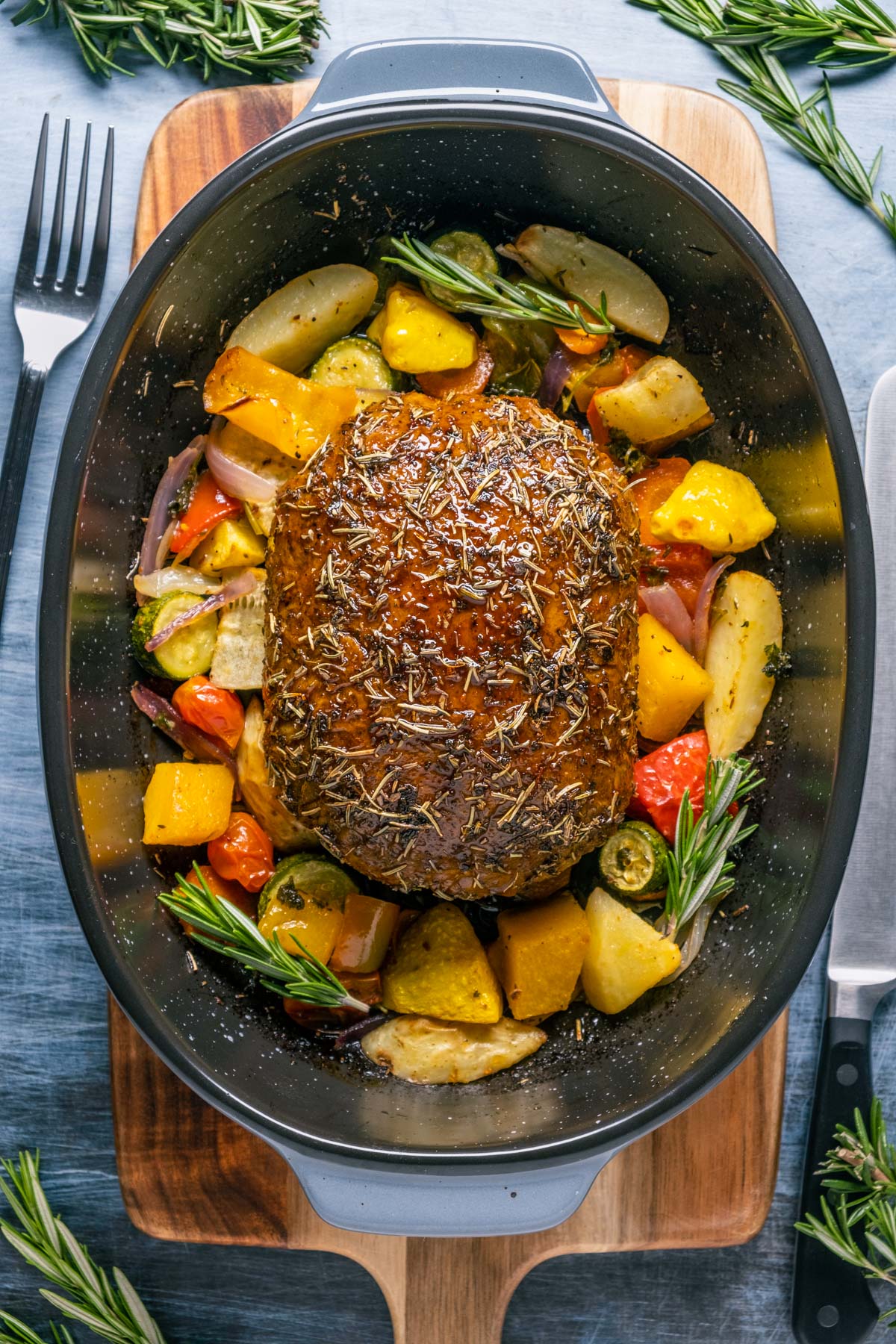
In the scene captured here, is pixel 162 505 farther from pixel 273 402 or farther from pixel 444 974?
pixel 444 974

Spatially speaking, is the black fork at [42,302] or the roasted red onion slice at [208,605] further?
the black fork at [42,302]

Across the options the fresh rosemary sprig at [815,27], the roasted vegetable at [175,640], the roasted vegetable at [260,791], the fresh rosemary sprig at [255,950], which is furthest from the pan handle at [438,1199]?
the fresh rosemary sprig at [815,27]

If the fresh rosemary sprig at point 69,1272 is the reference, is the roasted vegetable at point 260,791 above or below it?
above

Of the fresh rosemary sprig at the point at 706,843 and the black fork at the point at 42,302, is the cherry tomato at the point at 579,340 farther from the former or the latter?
the black fork at the point at 42,302

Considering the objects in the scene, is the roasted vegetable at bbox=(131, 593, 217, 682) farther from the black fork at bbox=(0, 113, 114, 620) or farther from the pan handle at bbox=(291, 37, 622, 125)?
the pan handle at bbox=(291, 37, 622, 125)

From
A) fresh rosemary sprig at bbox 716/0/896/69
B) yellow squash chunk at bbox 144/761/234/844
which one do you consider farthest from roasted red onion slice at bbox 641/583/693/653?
fresh rosemary sprig at bbox 716/0/896/69
